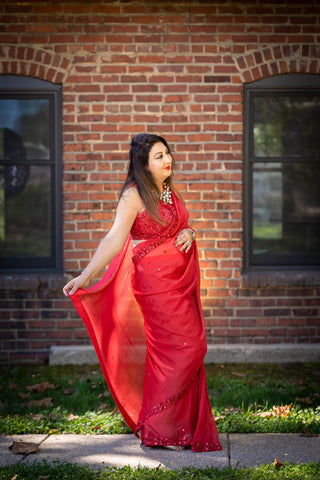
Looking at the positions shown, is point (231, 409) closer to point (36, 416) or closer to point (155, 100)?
point (36, 416)

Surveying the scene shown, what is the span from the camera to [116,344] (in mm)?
3854

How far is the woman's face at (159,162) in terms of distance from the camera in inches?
146

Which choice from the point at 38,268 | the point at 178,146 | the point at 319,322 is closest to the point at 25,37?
the point at 178,146

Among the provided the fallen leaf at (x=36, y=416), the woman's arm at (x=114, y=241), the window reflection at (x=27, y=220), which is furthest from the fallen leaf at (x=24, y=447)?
the window reflection at (x=27, y=220)

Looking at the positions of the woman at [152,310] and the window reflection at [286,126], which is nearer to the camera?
the woman at [152,310]

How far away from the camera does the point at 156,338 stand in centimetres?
370

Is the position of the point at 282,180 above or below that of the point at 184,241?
above

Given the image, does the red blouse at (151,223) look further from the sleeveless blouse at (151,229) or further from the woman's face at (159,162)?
the woman's face at (159,162)

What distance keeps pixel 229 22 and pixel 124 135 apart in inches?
58.8

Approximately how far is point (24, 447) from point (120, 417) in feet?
2.64

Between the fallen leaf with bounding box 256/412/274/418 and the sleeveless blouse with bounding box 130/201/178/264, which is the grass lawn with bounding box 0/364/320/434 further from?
the sleeveless blouse with bounding box 130/201/178/264

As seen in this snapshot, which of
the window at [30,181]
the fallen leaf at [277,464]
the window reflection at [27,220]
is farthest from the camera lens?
the window reflection at [27,220]

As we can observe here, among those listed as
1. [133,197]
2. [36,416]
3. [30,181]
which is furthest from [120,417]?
[30,181]

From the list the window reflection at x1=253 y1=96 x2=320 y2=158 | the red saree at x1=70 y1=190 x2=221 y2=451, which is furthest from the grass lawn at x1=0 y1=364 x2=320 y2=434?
the window reflection at x1=253 y1=96 x2=320 y2=158
